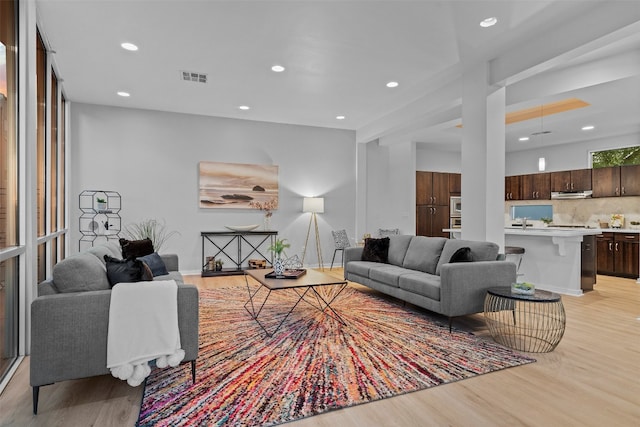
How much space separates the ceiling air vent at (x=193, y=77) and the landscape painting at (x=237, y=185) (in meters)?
2.00

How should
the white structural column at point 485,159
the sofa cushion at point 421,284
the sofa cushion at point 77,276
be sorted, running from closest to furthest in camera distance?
the sofa cushion at point 77,276, the sofa cushion at point 421,284, the white structural column at point 485,159

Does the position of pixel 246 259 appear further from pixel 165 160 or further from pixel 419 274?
pixel 419 274

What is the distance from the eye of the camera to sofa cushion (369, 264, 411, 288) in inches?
167

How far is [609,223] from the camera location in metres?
7.53

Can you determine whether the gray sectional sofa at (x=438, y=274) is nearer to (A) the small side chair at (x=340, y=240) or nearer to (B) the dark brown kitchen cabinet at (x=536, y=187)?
(A) the small side chair at (x=340, y=240)

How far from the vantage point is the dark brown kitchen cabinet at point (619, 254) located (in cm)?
656

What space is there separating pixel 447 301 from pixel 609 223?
6272 mm

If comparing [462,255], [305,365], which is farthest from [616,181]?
[305,365]

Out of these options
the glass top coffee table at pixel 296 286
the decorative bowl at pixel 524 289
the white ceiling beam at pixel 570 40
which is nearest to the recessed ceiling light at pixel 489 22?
the white ceiling beam at pixel 570 40

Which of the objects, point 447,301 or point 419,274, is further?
point 419,274

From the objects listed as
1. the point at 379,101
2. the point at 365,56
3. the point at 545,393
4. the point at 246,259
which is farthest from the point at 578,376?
the point at 246,259

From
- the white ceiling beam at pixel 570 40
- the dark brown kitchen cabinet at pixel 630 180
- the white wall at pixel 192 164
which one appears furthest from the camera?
the dark brown kitchen cabinet at pixel 630 180

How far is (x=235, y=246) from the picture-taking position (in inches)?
276

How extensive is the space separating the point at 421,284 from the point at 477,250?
28.3 inches
